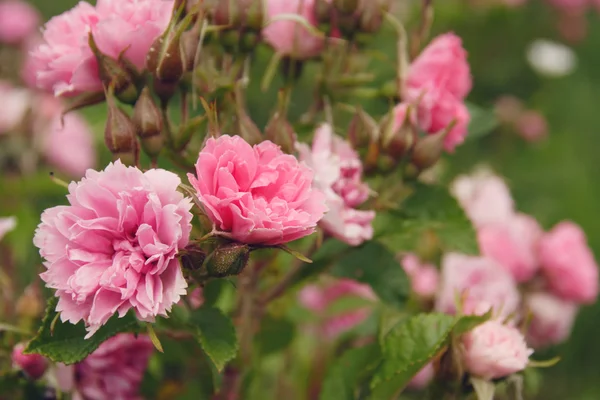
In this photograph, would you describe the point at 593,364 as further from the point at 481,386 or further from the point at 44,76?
the point at 44,76

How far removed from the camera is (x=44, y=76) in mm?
534

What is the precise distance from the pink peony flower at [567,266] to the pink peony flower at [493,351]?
325 mm

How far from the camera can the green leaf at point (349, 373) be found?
62 cm

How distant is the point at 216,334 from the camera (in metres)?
0.51

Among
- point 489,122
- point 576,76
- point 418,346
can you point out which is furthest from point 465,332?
point 576,76

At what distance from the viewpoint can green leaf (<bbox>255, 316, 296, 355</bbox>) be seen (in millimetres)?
703

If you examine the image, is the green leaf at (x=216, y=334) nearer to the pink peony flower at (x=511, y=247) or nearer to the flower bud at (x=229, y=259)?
the flower bud at (x=229, y=259)

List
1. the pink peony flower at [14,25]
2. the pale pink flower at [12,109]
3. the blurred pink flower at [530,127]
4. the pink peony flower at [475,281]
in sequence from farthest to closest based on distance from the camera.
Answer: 1. the pink peony flower at [14,25]
2. the blurred pink flower at [530,127]
3. the pale pink flower at [12,109]
4. the pink peony flower at [475,281]

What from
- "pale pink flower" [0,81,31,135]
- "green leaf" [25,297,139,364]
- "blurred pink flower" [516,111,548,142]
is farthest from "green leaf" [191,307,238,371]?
"blurred pink flower" [516,111,548,142]

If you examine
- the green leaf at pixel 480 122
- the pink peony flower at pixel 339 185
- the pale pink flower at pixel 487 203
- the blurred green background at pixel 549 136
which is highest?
the pink peony flower at pixel 339 185

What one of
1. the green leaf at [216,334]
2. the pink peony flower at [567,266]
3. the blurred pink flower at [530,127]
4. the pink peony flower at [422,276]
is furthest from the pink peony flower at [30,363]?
the blurred pink flower at [530,127]

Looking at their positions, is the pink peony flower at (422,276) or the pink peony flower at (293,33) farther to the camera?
the pink peony flower at (422,276)

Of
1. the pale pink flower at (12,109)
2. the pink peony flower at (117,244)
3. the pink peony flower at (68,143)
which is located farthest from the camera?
the pink peony flower at (68,143)

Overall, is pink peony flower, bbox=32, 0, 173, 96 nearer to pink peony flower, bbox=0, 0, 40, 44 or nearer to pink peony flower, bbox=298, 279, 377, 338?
pink peony flower, bbox=298, 279, 377, 338
